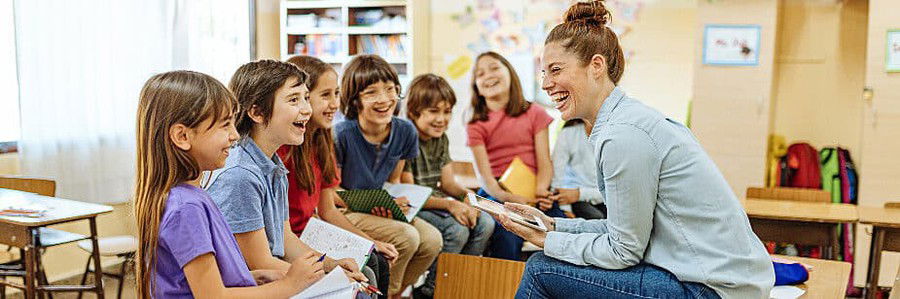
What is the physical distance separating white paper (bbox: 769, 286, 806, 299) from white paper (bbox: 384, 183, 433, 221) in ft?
4.42

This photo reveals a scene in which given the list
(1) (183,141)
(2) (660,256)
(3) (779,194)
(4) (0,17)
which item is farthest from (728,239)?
(4) (0,17)

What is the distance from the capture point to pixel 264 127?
201 cm

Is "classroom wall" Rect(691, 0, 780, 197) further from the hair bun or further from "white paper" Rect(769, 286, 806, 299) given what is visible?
the hair bun

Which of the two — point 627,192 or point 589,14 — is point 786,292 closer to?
point 627,192

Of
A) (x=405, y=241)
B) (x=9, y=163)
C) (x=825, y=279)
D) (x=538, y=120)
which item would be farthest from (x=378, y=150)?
(x=9, y=163)

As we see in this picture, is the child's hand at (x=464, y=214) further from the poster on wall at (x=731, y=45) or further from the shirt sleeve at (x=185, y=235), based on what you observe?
the poster on wall at (x=731, y=45)

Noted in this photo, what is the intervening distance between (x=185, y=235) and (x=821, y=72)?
14.0 feet

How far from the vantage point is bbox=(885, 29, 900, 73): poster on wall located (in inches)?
157

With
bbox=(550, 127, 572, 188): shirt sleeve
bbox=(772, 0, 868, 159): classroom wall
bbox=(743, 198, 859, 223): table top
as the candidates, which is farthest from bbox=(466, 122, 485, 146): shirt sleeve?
bbox=(772, 0, 868, 159): classroom wall

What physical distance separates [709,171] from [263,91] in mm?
1088

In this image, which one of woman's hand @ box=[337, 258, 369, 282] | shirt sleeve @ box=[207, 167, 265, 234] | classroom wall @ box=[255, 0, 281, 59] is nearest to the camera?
shirt sleeve @ box=[207, 167, 265, 234]

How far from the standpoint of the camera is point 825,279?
2.08 meters

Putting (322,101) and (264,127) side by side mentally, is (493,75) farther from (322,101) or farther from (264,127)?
(264,127)

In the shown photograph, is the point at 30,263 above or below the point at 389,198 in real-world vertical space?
below
